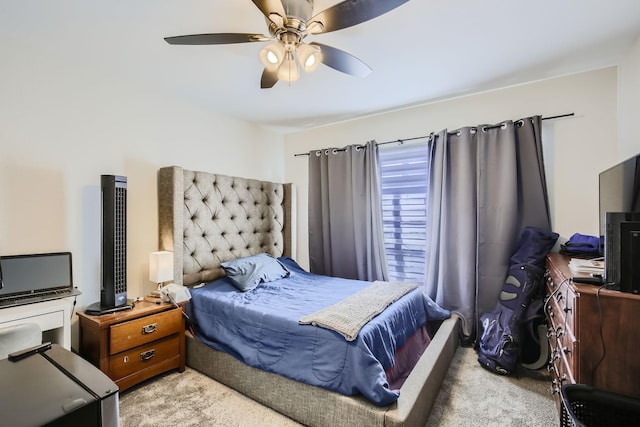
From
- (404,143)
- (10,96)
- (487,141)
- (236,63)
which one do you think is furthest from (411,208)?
(10,96)

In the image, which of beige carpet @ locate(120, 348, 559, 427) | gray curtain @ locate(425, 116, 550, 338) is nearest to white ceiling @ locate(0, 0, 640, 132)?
gray curtain @ locate(425, 116, 550, 338)

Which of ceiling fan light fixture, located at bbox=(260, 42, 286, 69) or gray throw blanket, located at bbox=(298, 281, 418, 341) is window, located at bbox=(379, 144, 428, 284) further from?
ceiling fan light fixture, located at bbox=(260, 42, 286, 69)

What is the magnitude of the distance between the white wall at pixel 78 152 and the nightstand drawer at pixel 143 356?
534 mm

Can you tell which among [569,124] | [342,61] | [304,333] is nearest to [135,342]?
[304,333]

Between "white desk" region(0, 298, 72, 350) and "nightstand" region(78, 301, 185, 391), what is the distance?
0.17 m

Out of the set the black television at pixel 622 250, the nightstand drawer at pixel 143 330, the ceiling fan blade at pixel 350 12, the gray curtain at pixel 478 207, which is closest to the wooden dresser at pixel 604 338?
the black television at pixel 622 250

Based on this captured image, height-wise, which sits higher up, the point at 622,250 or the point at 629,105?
the point at 629,105

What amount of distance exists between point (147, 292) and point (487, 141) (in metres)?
3.15

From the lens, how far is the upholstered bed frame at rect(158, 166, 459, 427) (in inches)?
59.1

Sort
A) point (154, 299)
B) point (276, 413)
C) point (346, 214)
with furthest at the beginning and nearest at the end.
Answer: point (346, 214) → point (154, 299) → point (276, 413)

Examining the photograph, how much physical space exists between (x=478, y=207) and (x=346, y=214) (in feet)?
4.17

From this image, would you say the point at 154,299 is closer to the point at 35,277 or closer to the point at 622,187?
the point at 35,277

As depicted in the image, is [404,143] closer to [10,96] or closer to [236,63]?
[236,63]

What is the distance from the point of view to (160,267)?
227 centimetres
